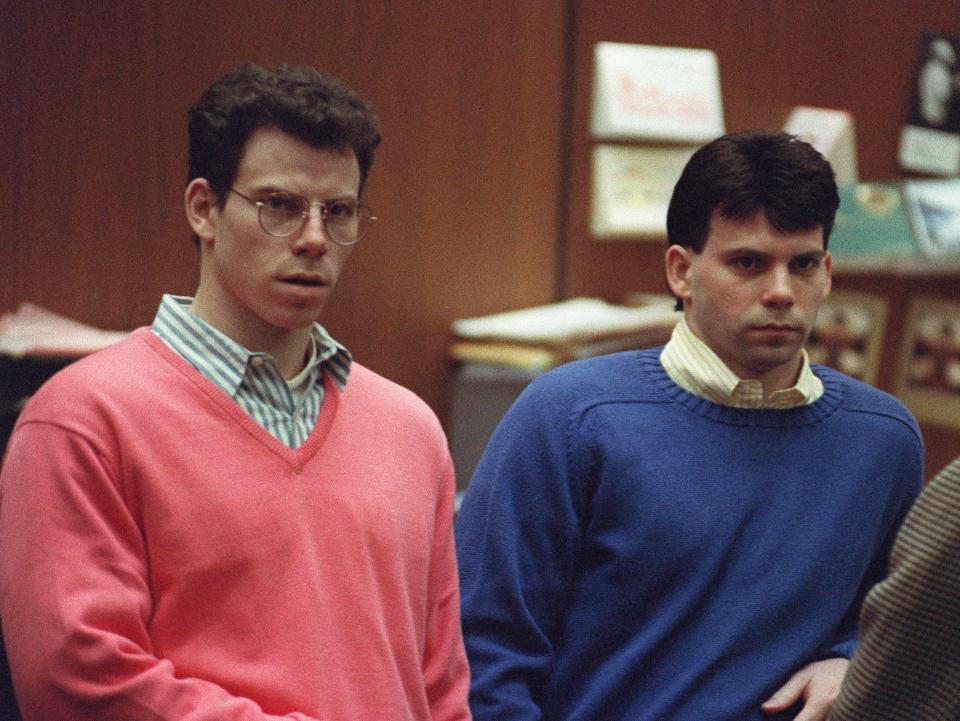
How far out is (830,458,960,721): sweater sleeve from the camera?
104 centimetres

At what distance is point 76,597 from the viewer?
120 centimetres

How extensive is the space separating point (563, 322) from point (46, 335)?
1255 mm

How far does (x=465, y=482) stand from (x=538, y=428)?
1.17 meters

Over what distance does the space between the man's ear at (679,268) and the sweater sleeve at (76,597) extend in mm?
886

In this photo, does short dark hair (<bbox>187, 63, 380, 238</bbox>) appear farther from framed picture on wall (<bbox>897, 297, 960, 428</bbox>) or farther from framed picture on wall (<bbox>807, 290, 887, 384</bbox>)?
framed picture on wall (<bbox>897, 297, 960, 428</bbox>)

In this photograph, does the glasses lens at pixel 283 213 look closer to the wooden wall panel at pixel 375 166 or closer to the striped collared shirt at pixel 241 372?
the striped collared shirt at pixel 241 372

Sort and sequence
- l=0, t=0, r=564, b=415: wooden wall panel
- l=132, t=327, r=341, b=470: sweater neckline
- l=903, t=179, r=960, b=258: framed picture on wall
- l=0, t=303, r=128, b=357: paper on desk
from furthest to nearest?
l=903, t=179, r=960, b=258: framed picture on wall, l=0, t=0, r=564, b=415: wooden wall panel, l=0, t=303, r=128, b=357: paper on desk, l=132, t=327, r=341, b=470: sweater neckline

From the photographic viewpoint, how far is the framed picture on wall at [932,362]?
12.4ft

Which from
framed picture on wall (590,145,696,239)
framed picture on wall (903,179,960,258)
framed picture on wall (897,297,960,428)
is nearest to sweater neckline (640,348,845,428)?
framed picture on wall (590,145,696,239)

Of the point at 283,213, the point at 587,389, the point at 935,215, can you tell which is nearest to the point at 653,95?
the point at 935,215

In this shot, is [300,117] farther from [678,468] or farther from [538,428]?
[678,468]

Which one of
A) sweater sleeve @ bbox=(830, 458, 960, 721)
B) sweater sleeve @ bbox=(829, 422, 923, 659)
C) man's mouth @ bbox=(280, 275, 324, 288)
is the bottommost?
sweater sleeve @ bbox=(829, 422, 923, 659)

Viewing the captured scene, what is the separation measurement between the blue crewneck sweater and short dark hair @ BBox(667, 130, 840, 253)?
257mm

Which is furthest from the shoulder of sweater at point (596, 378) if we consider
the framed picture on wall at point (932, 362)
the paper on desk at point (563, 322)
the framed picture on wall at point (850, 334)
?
the framed picture on wall at point (932, 362)
